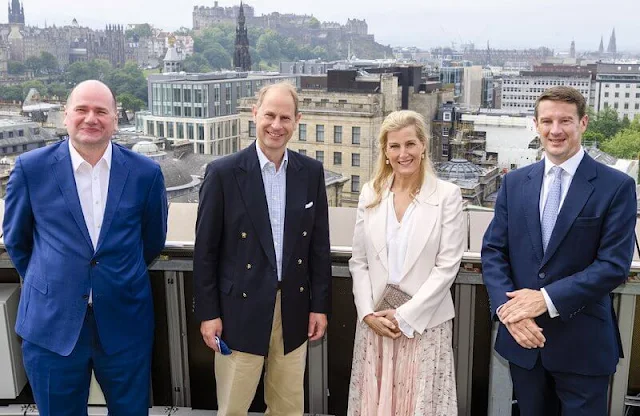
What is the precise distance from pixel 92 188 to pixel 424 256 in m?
0.89

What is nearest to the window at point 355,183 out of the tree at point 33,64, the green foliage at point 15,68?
the green foliage at point 15,68

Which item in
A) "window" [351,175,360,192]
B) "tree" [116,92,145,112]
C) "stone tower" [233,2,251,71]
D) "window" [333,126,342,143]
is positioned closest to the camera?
"window" [351,175,360,192]

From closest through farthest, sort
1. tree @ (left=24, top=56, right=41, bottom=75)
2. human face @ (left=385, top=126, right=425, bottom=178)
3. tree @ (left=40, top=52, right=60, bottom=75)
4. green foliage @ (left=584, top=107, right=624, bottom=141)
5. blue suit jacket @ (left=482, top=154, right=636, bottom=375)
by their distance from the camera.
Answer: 1. blue suit jacket @ (left=482, top=154, right=636, bottom=375)
2. human face @ (left=385, top=126, right=425, bottom=178)
3. green foliage @ (left=584, top=107, right=624, bottom=141)
4. tree @ (left=24, top=56, right=41, bottom=75)
5. tree @ (left=40, top=52, right=60, bottom=75)

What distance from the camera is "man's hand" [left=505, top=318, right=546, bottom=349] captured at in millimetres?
1708

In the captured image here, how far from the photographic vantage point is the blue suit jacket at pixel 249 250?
6.06ft

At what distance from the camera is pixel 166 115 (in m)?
46.9

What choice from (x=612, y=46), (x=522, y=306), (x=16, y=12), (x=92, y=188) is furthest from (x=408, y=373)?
(x=612, y=46)

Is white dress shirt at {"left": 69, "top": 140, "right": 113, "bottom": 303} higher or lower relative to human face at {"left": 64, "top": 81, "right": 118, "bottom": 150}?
lower

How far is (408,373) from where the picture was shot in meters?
1.90

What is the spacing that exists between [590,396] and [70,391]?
1327 millimetres

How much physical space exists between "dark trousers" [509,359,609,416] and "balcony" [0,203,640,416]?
13.9 inches

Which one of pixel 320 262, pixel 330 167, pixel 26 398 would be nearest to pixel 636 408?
pixel 320 262

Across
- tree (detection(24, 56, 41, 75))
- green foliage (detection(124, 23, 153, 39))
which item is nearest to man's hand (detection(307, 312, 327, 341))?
tree (detection(24, 56, 41, 75))

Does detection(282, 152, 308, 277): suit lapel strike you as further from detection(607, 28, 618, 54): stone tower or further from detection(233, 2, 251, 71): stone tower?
detection(607, 28, 618, 54): stone tower
